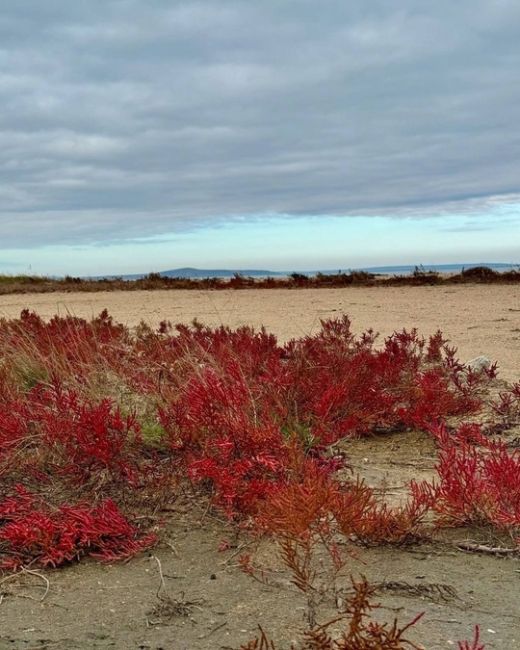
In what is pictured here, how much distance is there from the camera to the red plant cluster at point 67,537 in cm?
307

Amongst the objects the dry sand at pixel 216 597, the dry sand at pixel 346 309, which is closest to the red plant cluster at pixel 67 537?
the dry sand at pixel 216 597

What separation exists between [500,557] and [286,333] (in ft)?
24.8

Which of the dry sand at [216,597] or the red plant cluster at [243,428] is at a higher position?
the red plant cluster at [243,428]

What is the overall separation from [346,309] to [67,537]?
1147 centimetres

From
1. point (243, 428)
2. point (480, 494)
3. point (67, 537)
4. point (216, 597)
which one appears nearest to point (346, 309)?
point (243, 428)

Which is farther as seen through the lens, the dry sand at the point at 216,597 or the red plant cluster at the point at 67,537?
the red plant cluster at the point at 67,537

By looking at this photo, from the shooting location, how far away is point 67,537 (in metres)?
3.08

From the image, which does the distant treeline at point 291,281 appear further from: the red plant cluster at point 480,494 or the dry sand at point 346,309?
the red plant cluster at point 480,494

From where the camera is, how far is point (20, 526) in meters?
3.10

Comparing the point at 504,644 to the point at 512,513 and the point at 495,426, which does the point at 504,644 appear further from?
the point at 495,426

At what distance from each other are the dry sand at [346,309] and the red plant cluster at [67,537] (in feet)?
14.9

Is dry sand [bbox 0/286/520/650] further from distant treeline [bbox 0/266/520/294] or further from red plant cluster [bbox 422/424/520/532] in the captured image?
distant treeline [bbox 0/266/520/294]

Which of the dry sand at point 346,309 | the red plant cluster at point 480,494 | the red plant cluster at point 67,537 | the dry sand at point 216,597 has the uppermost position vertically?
the dry sand at point 346,309

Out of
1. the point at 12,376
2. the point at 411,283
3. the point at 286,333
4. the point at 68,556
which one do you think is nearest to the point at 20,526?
the point at 68,556
